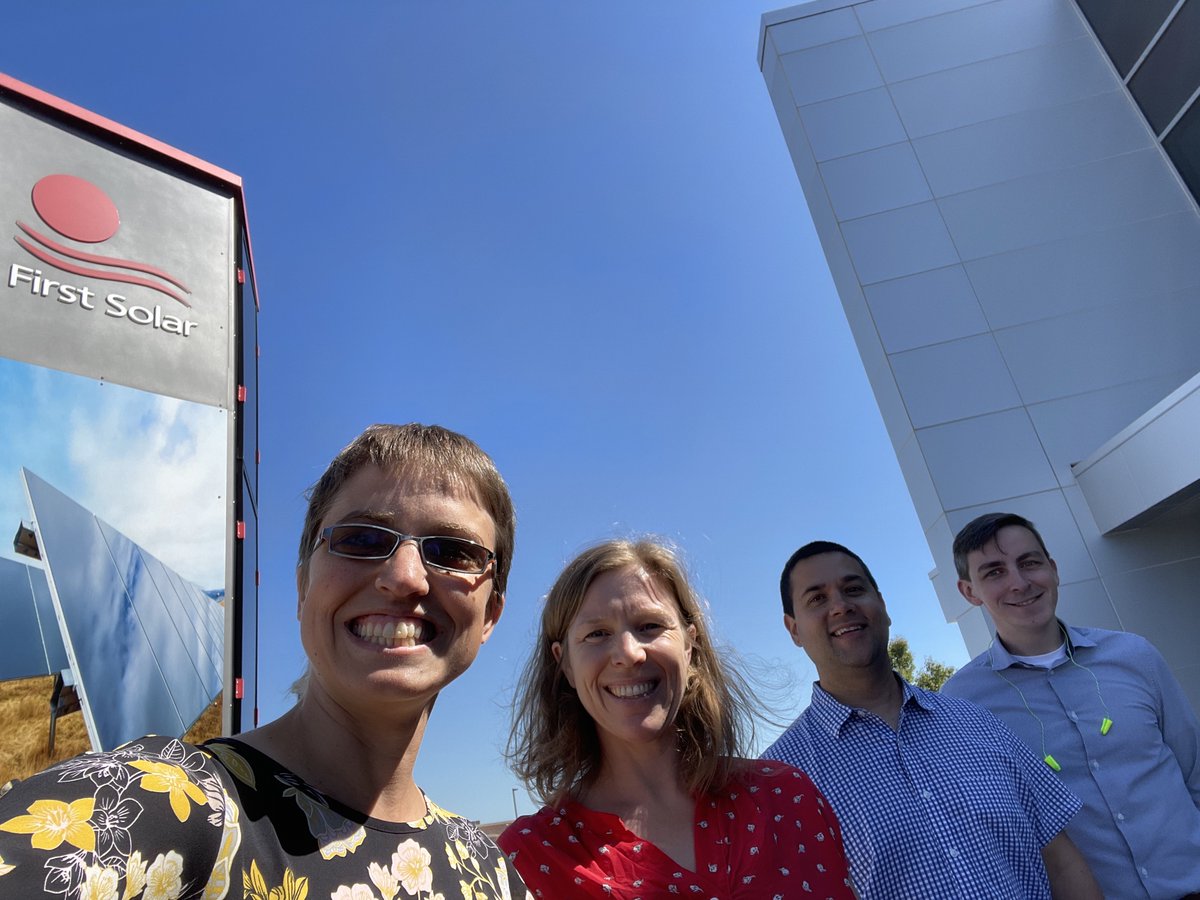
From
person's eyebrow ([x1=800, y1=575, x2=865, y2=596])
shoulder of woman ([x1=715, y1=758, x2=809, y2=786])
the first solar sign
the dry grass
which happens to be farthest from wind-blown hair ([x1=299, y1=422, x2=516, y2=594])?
the first solar sign

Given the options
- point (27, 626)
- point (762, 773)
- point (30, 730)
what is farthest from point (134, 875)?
point (27, 626)

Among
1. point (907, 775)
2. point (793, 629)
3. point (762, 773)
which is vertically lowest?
point (907, 775)

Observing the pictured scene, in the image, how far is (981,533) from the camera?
3162mm

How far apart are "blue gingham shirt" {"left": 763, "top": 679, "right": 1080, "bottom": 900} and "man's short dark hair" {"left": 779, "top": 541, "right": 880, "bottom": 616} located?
1.47ft

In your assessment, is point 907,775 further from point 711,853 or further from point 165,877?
point 165,877

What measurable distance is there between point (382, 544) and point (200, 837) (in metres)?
0.52

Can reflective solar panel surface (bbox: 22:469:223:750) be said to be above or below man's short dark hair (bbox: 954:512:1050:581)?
above

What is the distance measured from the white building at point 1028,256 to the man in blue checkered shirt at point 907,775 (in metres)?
4.19

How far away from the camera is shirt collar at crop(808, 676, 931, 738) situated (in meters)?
2.33

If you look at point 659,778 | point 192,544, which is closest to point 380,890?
point 659,778

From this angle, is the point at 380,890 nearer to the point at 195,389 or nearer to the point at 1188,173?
the point at 195,389

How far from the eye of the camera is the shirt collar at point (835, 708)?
2.33 metres

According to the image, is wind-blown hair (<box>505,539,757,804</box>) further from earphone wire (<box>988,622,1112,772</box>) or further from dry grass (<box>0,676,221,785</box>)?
dry grass (<box>0,676,221,785</box>)

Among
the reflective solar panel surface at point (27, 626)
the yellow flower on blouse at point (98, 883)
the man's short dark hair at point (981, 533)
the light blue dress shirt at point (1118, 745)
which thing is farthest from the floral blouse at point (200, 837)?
the reflective solar panel surface at point (27, 626)
